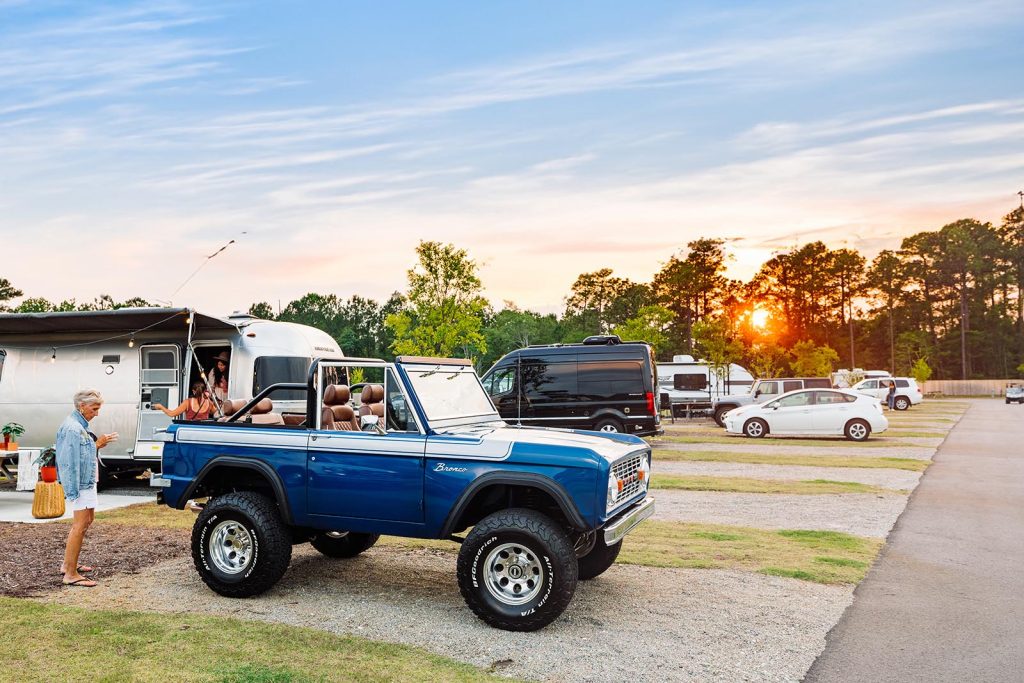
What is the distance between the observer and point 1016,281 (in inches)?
4274

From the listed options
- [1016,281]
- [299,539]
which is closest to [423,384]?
[299,539]

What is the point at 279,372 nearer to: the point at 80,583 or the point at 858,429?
the point at 80,583

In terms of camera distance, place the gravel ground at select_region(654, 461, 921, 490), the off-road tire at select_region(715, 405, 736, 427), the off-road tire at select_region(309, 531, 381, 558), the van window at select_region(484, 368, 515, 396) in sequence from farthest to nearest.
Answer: the off-road tire at select_region(715, 405, 736, 427), the van window at select_region(484, 368, 515, 396), the gravel ground at select_region(654, 461, 921, 490), the off-road tire at select_region(309, 531, 381, 558)

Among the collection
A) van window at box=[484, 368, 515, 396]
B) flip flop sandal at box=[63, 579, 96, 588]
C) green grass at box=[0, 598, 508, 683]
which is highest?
van window at box=[484, 368, 515, 396]

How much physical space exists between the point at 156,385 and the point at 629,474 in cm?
984

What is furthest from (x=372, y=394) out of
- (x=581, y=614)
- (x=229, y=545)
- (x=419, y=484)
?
(x=581, y=614)

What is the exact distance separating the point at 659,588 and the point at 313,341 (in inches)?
380

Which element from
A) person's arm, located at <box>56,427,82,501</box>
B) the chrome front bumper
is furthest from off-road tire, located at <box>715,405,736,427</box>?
person's arm, located at <box>56,427,82,501</box>

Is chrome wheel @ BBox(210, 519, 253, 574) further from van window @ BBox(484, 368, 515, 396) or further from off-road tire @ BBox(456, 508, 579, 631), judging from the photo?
van window @ BBox(484, 368, 515, 396)

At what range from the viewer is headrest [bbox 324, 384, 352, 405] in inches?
292

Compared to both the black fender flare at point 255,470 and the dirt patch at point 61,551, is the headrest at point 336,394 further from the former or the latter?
the dirt patch at point 61,551

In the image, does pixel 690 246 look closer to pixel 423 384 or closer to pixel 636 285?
pixel 636 285

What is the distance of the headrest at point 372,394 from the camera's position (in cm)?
789

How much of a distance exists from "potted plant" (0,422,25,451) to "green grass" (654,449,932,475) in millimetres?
11350
